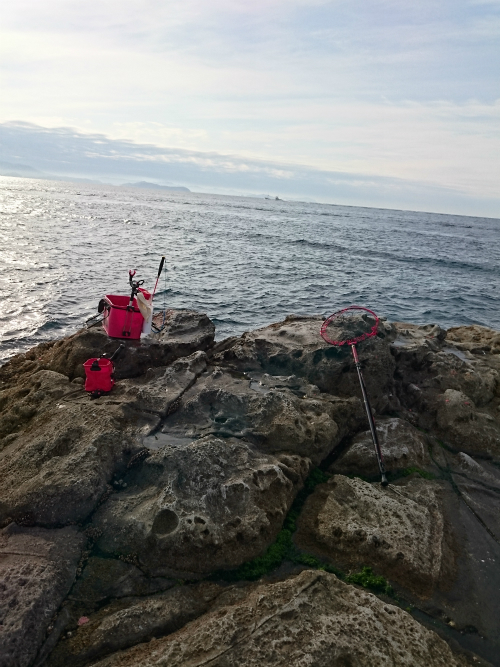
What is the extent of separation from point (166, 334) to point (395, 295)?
2025cm

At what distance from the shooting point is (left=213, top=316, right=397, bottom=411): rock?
922 cm

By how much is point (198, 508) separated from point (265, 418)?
2.20 metres

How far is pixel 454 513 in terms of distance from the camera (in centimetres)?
672

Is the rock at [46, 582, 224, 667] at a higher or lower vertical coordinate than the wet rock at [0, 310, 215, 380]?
lower

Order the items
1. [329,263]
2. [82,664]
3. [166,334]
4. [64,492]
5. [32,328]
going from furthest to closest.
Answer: [329,263] → [32,328] → [166,334] → [64,492] → [82,664]

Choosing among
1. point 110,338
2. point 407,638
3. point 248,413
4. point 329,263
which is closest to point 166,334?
point 110,338

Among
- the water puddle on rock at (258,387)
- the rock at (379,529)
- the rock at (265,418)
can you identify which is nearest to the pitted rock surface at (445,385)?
the rock at (265,418)

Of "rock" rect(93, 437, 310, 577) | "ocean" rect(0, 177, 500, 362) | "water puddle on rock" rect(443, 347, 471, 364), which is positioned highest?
"water puddle on rock" rect(443, 347, 471, 364)

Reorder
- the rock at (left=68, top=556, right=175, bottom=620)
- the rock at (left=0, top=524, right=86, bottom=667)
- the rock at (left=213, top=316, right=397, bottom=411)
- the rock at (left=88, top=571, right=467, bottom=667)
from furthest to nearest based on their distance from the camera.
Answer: the rock at (left=213, top=316, right=397, bottom=411) → the rock at (left=68, top=556, right=175, bottom=620) → the rock at (left=0, top=524, right=86, bottom=667) → the rock at (left=88, top=571, right=467, bottom=667)

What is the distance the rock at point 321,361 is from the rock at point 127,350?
872mm

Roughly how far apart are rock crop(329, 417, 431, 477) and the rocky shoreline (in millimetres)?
31

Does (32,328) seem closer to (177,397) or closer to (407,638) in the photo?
(177,397)

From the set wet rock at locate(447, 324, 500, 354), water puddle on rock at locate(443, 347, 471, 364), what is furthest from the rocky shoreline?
wet rock at locate(447, 324, 500, 354)

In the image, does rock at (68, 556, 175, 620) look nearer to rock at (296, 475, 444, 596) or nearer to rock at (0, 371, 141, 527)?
rock at (0, 371, 141, 527)
